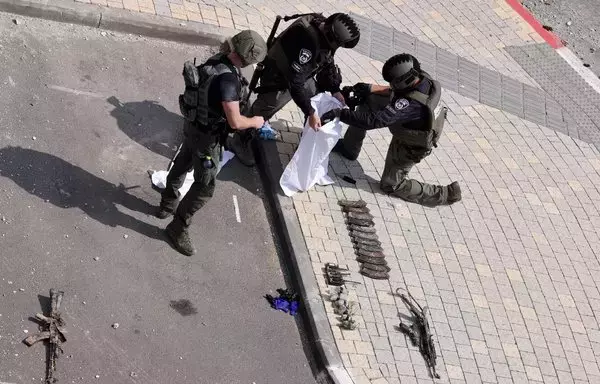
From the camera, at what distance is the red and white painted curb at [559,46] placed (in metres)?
11.8

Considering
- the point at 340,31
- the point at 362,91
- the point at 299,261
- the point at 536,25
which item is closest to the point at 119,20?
the point at 362,91

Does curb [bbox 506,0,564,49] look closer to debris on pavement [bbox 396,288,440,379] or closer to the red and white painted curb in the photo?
the red and white painted curb

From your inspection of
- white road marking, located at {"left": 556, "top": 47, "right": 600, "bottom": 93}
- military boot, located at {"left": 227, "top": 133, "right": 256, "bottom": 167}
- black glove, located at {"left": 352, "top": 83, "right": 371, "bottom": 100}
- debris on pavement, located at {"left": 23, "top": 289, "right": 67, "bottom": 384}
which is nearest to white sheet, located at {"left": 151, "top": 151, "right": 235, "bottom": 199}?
military boot, located at {"left": 227, "top": 133, "right": 256, "bottom": 167}

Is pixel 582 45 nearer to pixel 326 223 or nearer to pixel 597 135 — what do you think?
pixel 597 135

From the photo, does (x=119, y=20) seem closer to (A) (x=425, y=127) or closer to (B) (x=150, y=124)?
(B) (x=150, y=124)

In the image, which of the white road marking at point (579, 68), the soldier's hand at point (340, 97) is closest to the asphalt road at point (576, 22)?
the white road marking at point (579, 68)

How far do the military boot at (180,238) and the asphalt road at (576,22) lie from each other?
24.6ft

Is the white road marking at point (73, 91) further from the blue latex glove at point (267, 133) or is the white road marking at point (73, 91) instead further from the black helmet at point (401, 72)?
the black helmet at point (401, 72)

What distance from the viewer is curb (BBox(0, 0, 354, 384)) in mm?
7066

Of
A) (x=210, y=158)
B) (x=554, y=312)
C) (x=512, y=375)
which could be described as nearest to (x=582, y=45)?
(x=554, y=312)

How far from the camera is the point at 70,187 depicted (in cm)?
755

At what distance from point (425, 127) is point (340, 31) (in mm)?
1328

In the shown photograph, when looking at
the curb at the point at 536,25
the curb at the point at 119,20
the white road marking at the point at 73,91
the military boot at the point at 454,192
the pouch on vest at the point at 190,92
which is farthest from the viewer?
the curb at the point at 536,25

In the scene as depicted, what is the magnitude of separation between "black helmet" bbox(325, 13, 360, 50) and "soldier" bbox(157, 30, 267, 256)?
111cm
